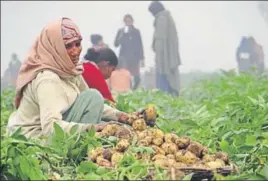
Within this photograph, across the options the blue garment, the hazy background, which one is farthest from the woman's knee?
the hazy background

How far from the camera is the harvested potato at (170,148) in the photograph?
378 centimetres

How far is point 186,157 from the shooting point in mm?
3633

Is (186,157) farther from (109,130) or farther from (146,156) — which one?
(109,130)

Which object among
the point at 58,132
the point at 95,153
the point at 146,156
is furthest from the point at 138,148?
the point at 58,132

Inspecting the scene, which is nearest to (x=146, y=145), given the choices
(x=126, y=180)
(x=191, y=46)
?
(x=126, y=180)

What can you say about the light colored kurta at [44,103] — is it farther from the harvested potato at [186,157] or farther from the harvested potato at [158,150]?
the harvested potato at [186,157]

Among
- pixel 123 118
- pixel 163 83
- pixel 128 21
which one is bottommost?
pixel 163 83

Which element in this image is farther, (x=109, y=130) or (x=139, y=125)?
(x=139, y=125)

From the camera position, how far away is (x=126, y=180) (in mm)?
3305

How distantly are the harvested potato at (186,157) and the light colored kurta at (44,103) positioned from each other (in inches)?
40.5

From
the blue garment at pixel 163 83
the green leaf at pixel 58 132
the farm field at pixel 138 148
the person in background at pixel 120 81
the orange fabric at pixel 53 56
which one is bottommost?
the blue garment at pixel 163 83

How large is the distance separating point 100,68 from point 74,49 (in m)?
1.68

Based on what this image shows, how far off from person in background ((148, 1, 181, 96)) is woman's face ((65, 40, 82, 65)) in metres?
8.61

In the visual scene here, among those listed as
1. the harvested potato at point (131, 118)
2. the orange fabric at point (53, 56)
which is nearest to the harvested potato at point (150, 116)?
the harvested potato at point (131, 118)
